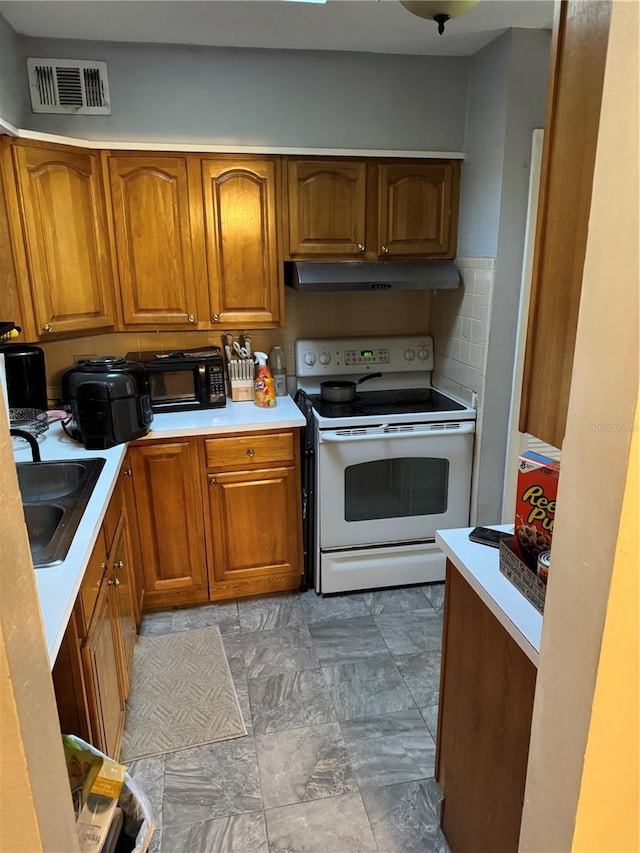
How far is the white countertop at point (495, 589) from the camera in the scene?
3.80 feet

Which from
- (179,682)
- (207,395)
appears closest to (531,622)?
(179,682)

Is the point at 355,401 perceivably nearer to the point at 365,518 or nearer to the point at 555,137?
the point at 365,518

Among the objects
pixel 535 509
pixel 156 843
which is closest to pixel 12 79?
pixel 535 509

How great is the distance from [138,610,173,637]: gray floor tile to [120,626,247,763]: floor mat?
0.13 ft

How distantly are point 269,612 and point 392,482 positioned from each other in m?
0.84

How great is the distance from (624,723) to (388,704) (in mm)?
1556

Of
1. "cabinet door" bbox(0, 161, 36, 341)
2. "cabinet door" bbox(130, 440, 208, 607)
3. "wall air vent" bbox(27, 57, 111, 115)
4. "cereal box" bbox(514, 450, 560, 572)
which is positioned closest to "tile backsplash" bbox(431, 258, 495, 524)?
"cabinet door" bbox(130, 440, 208, 607)

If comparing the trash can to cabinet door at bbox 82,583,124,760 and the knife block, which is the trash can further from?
the knife block

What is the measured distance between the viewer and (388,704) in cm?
217

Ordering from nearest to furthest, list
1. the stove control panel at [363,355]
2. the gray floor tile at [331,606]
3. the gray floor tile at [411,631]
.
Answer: the gray floor tile at [411,631]
the gray floor tile at [331,606]
the stove control panel at [363,355]

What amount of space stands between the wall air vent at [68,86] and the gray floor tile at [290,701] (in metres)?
2.51

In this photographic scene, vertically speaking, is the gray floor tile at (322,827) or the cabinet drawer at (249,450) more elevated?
the cabinet drawer at (249,450)

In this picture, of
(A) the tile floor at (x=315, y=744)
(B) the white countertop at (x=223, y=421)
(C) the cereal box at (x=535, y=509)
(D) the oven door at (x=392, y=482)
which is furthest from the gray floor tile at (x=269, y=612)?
(C) the cereal box at (x=535, y=509)

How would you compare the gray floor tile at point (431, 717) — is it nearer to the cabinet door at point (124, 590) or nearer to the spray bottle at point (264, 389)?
the cabinet door at point (124, 590)
